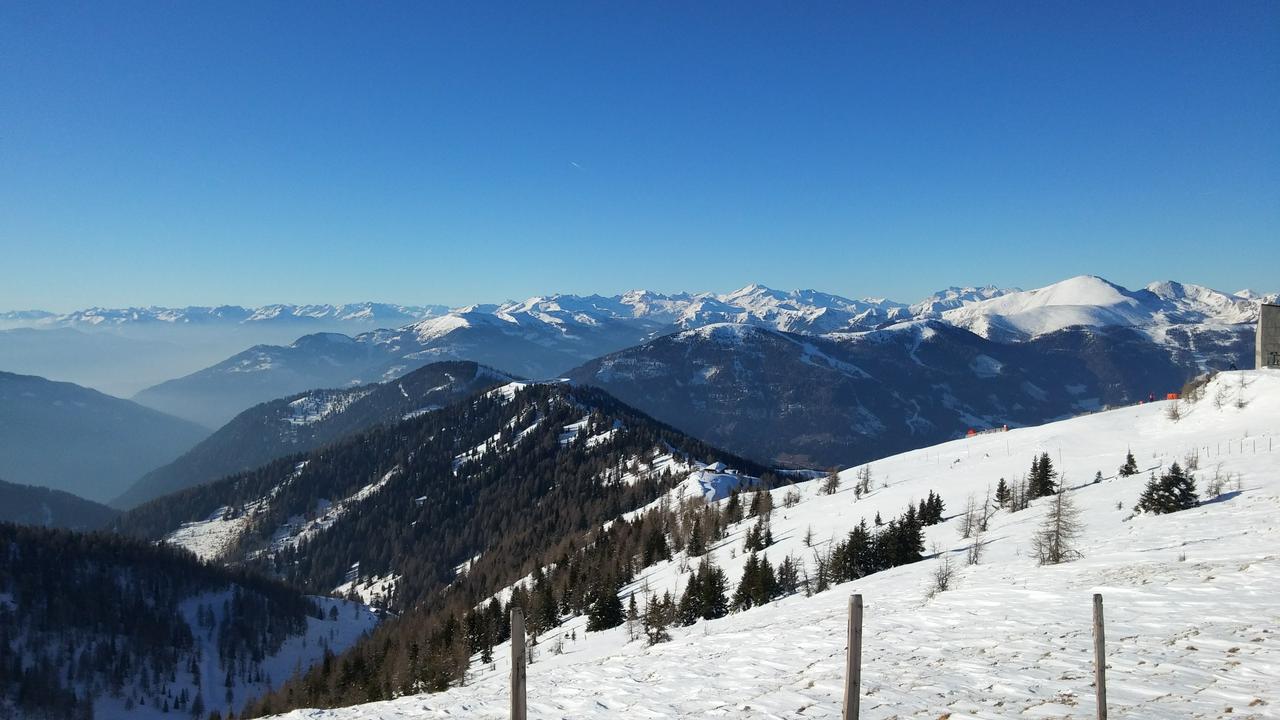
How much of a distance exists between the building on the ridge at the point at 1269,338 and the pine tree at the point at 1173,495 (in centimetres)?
6889

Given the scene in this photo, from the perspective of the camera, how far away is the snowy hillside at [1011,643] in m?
15.7

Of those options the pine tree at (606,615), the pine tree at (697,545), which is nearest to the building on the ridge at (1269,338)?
the pine tree at (697,545)

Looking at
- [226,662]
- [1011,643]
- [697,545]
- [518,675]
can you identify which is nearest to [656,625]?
[1011,643]

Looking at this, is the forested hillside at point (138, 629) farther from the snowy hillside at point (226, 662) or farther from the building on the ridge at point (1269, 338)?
the building on the ridge at point (1269, 338)

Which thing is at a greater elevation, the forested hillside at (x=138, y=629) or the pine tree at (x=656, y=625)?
the pine tree at (x=656, y=625)

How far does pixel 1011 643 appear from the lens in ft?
67.0

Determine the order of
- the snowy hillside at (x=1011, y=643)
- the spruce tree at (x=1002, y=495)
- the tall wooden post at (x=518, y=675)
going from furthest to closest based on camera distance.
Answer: the spruce tree at (x=1002, y=495), the snowy hillside at (x=1011, y=643), the tall wooden post at (x=518, y=675)

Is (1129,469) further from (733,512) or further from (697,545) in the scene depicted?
(733,512)

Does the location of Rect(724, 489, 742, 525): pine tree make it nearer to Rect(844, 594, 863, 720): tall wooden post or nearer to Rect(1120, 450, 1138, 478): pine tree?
Rect(1120, 450, 1138, 478): pine tree

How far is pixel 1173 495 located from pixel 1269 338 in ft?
242

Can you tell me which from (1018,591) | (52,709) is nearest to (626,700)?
(1018,591)

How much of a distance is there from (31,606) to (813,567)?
192 meters

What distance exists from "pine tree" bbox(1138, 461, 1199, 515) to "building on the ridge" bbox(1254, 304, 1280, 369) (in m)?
68.9

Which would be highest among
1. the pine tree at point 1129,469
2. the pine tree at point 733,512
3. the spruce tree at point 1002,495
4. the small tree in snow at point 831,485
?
the pine tree at point 1129,469
